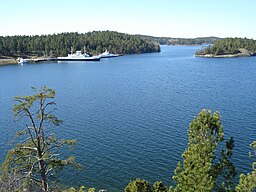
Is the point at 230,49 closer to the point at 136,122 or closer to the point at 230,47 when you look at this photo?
the point at 230,47

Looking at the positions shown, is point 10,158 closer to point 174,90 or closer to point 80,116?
point 80,116

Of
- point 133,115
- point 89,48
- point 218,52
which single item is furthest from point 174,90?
point 89,48

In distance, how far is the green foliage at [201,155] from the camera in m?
13.7

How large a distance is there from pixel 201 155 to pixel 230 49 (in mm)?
155694

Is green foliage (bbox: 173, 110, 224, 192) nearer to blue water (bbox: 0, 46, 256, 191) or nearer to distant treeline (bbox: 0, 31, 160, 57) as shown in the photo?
blue water (bbox: 0, 46, 256, 191)

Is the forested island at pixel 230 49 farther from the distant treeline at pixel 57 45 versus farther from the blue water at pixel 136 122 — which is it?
the blue water at pixel 136 122

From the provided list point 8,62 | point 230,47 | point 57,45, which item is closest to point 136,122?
point 8,62

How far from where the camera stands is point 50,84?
252 feet

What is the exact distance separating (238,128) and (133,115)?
47.7ft

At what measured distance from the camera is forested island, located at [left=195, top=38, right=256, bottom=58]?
157250 millimetres

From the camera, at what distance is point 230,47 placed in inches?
6363

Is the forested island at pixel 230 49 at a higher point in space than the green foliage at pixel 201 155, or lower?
higher

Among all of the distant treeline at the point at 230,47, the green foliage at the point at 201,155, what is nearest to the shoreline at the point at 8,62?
the distant treeline at the point at 230,47

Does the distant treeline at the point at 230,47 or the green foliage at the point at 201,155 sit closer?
the green foliage at the point at 201,155
